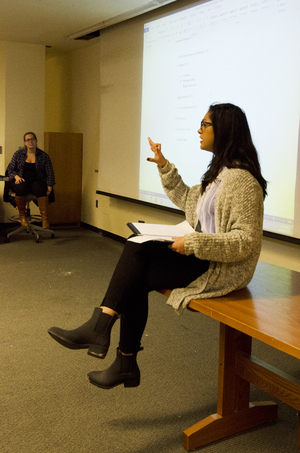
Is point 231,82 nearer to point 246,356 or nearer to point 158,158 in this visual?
point 158,158

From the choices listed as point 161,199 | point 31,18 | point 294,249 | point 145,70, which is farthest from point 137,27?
point 294,249

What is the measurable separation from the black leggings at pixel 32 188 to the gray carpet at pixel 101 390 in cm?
182

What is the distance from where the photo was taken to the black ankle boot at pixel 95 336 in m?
1.52

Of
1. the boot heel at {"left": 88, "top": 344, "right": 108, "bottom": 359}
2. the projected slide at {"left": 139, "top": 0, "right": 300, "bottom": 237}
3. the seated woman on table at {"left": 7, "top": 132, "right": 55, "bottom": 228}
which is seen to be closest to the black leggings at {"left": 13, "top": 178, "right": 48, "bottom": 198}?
the seated woman on table at {"left": 7, "top": 132, "right": 55, "bottom": 228}

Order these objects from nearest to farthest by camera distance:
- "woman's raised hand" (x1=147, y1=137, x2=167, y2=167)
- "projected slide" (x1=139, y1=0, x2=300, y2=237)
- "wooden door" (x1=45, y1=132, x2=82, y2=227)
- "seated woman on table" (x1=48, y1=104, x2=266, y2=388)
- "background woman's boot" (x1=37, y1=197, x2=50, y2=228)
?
"seated woman on table" (x1=48, y1=104, x2=266, y2=388)
"woman's raised hand" (x1=147, y1=137, x2=167, y2=167)
"projected slide" (x1=139, y1=0, x2=300, y2=237)
"background woman's boot" (x1=37, y1=197, x2=50, y2=228)
"wooden door" (x1=45, y1=132, x2=82, y2=227)

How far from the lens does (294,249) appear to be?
2941 millimetres

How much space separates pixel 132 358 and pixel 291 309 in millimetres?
599

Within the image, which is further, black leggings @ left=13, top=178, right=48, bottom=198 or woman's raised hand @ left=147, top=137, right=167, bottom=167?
black leggings @ left=13, top=178, right=48, bottom=198

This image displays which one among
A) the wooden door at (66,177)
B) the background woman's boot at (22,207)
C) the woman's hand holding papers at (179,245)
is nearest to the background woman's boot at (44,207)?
the background woman's boot at (22,207)

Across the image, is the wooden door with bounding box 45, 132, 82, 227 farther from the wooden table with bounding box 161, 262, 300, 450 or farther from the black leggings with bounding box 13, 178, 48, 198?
the wooden table with bounding box 161, 262, 300, 450

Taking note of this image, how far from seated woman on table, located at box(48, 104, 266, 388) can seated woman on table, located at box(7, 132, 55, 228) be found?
144 inches

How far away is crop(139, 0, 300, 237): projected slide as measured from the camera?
2746 millimetres

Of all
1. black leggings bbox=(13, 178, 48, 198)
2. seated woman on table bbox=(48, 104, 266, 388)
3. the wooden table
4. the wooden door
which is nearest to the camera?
the wooden table

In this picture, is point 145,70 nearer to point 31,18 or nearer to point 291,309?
point 31,18
